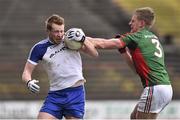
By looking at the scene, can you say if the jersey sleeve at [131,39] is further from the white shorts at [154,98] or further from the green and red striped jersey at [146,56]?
the white shorts at [154,98]

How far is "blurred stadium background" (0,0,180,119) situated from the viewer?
14023 millimetres

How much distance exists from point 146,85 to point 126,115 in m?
7.21

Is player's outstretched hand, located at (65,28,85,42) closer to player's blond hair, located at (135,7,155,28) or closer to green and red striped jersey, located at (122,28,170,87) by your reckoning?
green and red striped jersey, located at (122,28,170,87)

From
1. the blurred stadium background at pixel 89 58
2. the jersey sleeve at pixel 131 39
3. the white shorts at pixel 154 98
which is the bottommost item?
the blurred stadium background at pixel 89 58

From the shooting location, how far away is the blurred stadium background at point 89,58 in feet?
46.0

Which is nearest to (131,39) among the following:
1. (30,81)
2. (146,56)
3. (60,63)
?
(146,56)

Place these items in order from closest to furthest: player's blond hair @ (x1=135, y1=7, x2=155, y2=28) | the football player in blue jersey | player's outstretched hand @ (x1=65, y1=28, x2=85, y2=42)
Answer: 1. player's outstretched hand @ (x1=65, y1=28, x2=85, y2=42)
2. player's blond hair @ (x1=135, y1=7, x2=155, y2=28)
3. the football player in blue jersey

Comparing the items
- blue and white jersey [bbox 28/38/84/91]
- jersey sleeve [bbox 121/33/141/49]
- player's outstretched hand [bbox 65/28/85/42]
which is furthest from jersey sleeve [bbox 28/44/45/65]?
A: jersey sleeve [bbox 121/33/141/49]

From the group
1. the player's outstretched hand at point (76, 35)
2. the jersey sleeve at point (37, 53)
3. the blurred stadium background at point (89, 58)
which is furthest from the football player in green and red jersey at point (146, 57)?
the blurred stadium background at point (89, 58)

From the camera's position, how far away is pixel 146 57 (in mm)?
6488

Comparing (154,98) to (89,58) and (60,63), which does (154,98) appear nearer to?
(60,63)

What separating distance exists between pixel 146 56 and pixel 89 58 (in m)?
9.38

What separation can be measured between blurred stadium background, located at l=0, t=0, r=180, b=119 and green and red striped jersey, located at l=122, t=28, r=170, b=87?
7.26 meters

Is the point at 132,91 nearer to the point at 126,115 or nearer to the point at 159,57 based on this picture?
the point at 126,115
